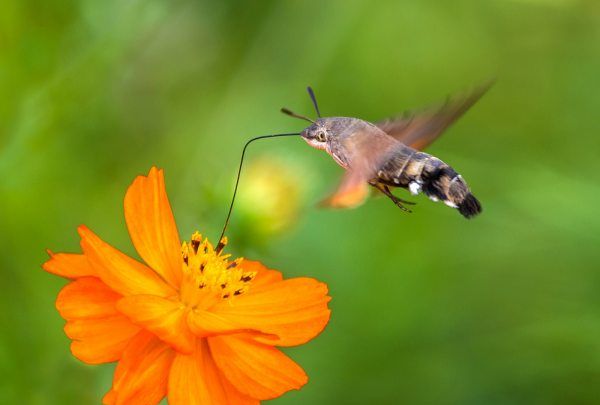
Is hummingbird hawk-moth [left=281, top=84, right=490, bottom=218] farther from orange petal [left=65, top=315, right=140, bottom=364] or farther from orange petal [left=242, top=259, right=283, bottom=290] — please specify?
orange petal [left=65, top=315, right=140, bottom=364]

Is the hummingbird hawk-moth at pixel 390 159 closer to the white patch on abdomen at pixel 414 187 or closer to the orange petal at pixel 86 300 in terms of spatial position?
the white patch on abdomen at pixel 414 187

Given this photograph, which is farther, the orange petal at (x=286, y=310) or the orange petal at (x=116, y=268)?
the orange petal at (x=286, y=310)

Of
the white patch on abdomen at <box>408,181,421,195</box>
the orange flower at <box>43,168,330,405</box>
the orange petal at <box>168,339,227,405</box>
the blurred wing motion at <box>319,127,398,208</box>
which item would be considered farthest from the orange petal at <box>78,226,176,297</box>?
the white patch on abdomen at <box>408,181,421,195</box>

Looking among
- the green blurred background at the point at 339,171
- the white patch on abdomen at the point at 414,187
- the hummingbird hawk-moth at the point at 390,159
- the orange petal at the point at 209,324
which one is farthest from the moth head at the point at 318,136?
the green blurred background at the point at 339,171

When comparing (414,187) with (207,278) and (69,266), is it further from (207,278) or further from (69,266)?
(69,266)

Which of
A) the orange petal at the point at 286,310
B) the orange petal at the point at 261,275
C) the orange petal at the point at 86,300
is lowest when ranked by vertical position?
the orange petal at the point at 86,300

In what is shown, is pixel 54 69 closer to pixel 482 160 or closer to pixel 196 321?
pixel 196 321
